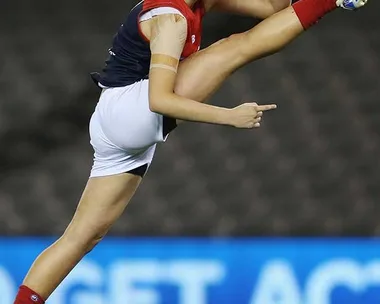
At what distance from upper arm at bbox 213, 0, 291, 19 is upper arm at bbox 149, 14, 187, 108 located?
11.6 inches

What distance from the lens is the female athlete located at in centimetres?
242

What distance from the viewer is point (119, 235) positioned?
3.62m

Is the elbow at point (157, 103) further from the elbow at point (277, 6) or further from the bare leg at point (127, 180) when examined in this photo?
the elbow at point (277, 6)

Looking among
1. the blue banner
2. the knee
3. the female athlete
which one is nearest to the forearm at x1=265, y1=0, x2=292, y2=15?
the female athlete

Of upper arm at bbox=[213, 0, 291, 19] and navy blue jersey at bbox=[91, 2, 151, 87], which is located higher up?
upper arm at bbox=[213, 0, 291, 19]

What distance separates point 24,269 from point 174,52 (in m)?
1.22

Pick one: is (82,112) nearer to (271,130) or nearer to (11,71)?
(11,71)

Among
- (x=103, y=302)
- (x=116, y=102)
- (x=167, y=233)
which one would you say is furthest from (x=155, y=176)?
(x=116, y=102)

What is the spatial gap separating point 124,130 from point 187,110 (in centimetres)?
20

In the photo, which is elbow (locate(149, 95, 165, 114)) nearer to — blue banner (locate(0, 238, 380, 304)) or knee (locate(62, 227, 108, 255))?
knee (locate(62, 227, 108, 255))

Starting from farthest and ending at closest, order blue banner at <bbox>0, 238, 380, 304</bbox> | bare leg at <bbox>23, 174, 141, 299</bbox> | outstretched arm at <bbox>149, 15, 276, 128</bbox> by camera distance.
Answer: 1. blue banner at <bbox>0, 238, 380, 304</bbox>
2. bare leg at <bbox>23, 174, 141, 299</bbox>
3. outstretched arm at <bbox>149, 15, 276, 128</bbox>

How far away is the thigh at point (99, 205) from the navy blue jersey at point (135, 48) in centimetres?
20

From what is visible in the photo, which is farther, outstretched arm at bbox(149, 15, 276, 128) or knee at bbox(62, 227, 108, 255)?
knee at bbox(62, 227, 108, 255)

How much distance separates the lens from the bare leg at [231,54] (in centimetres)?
248
